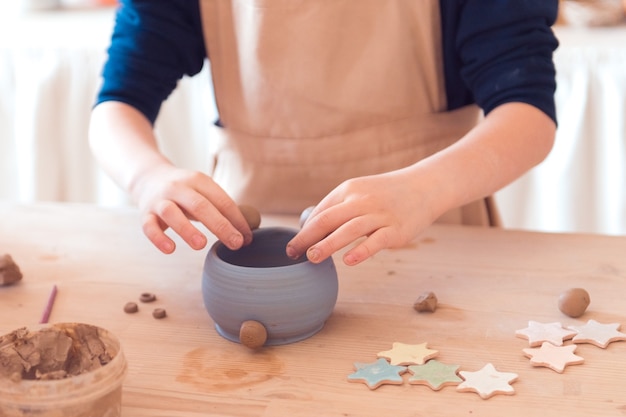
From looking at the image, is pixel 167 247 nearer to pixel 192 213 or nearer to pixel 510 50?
pixel 192 213

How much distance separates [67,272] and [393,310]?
35 cm

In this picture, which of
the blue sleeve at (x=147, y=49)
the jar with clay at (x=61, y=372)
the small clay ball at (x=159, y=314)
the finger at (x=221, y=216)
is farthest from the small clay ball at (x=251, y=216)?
the blue sleeve at (x=147, y=49)

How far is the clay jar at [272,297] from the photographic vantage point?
73cm

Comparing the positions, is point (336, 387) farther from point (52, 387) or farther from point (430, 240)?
point (430, 240)

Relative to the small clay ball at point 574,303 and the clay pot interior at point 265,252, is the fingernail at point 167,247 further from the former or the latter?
the small clay ball at point 574,303

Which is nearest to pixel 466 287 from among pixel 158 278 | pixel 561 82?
pixel 158 278

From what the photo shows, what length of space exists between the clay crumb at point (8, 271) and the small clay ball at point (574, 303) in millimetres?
543

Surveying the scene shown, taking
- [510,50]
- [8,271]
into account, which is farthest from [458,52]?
[8,271]

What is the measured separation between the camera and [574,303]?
787 millimetres

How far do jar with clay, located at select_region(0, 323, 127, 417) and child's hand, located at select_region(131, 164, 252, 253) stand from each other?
7.0 inches

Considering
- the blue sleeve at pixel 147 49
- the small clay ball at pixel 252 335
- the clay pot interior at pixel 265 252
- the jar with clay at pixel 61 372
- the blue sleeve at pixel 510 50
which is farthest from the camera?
the blue sleeve at pixel 147 49

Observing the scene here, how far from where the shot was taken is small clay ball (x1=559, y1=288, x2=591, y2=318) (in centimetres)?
79

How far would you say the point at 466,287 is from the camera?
33.8 inches

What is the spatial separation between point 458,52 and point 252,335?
510mm
